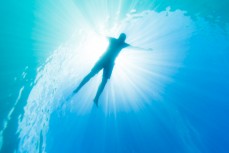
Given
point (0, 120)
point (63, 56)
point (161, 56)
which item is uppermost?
point (161, 56)

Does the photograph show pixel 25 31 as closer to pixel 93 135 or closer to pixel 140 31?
pixel 140 31

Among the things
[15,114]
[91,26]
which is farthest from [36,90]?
[91,26]

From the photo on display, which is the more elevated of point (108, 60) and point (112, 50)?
point (112, 50)

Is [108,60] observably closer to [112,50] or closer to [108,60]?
[108,60]

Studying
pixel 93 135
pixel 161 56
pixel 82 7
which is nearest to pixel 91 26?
pixel 82 7

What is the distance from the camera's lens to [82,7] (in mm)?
14461

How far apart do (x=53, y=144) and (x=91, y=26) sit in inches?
446

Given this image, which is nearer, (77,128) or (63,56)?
(63,56)

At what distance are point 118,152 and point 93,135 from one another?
2773mm

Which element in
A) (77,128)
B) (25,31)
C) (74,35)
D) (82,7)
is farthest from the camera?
→ (77,128)

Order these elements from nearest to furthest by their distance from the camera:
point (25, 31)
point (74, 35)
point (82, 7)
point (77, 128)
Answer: point (82, 7), point (74, 35), point (25, 31), point (77, 128)

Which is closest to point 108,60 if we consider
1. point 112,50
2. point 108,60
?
point 108,60

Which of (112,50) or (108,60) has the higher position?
(112,50)

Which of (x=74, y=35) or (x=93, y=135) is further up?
(x=74, y=35)
